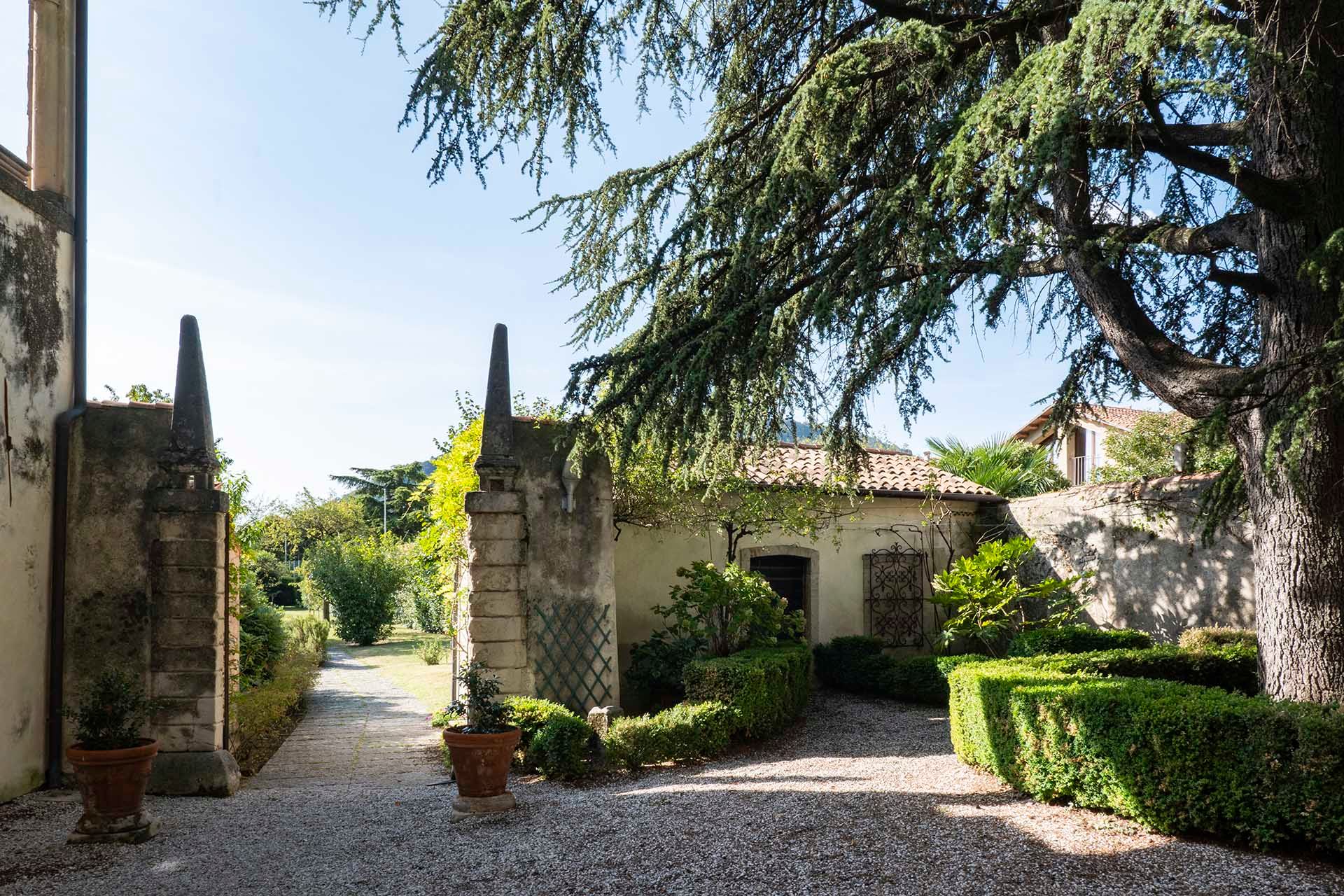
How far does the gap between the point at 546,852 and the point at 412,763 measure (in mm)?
3673

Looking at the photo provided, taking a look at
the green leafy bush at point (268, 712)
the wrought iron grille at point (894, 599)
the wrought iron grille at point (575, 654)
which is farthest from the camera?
the wrought iron grille at point (894, 599)

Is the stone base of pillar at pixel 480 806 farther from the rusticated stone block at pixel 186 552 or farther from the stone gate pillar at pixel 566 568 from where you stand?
the rusticated stone block at pixel 186 552

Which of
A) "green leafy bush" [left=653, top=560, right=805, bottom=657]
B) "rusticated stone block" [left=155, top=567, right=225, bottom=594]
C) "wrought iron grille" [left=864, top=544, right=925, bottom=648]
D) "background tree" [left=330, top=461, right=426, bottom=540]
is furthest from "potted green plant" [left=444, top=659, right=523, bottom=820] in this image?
"background tree" [left=330, top=461, right=426, bottom=540]

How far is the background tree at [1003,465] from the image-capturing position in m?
16.2

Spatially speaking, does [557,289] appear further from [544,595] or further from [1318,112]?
[1318,112]

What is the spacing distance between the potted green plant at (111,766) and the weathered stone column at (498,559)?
263cm

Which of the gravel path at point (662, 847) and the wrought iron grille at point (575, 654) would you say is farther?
the wrought iron grille at point (575, 654)

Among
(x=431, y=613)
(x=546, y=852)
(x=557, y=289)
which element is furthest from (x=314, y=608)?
(x=546, y=852)

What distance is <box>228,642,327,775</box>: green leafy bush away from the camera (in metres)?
8.35

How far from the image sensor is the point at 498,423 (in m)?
7.88

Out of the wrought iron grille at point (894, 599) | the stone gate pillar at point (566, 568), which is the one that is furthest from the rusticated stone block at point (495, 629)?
the wrought iron grille at point (894, 599)

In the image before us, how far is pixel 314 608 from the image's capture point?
26.3 meters

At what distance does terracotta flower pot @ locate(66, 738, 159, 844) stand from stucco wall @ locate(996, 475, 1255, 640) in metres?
10.0

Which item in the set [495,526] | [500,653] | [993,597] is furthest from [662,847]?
[993,597]
